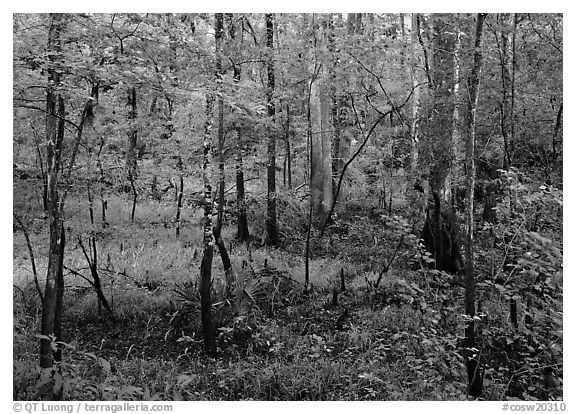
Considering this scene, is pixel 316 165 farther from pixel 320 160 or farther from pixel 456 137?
pixel 456 137

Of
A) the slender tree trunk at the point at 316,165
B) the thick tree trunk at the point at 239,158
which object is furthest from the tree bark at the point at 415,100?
the thick tree trunk at the point at 239,158

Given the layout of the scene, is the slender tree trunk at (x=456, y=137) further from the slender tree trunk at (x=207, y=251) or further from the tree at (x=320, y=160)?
the slender tree trunk at (x=207, y=251)

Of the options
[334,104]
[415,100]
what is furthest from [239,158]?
[334,104]

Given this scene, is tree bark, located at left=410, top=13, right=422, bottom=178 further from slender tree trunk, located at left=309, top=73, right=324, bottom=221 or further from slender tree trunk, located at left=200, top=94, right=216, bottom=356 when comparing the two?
slender tree trunk, located at left=200, top=94, right=216, bottom=356

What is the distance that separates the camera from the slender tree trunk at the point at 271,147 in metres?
8.05

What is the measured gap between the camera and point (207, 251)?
5.82 meters

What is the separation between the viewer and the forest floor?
5.07 m

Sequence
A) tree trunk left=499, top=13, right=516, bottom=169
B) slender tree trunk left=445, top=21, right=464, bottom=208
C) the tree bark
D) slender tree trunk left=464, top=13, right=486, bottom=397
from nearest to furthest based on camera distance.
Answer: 1. slender tree trunk left=464, top=13, right=486, bottom=397
2. tree trunk left=499, top=13, right=516, bottom=169
3. slender tree trunk left=445, top=21, right=464, bottom=208
4. the tree bark

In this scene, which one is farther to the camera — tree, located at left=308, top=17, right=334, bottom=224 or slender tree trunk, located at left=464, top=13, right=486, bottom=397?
tree, located at left=308, top=17, right=334, bottom=224

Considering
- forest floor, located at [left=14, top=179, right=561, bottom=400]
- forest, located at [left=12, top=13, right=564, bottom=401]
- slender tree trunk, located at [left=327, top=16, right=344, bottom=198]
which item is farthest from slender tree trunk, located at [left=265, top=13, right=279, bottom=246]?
slender tree trunk, located at [left=327, top=16, right=344, bottom=198]

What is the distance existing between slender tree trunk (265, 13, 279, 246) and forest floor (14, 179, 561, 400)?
Answer: 0.44 meters

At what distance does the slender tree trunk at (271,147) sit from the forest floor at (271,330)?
439 millimetres
